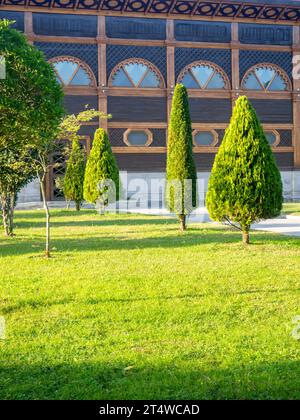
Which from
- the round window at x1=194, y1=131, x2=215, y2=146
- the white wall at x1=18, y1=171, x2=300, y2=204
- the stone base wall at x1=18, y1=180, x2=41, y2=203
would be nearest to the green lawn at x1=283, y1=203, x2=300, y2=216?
the white wall at x1=18, y1=171, x2=300, y2=204

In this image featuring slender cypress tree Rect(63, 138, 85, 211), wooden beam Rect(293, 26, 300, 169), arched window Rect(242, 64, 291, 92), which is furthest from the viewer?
wooden beam Rect(293, 26, 300, 169)

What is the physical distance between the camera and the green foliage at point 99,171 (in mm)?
22688

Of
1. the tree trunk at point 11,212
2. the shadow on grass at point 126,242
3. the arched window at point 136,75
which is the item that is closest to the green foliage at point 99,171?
the tree trunk at point 11,212

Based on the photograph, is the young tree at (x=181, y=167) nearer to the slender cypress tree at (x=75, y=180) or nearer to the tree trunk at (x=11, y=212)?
the tree trunk at (x=11, y=212)

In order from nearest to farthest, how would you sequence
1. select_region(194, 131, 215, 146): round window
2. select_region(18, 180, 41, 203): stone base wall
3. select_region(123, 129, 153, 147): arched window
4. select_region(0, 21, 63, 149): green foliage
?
1. select_region(0, 21, 63, 149): green foliage
2. select_region(18, 180, 41, 203): stone base wall
3. select_region(123, 129, 153, 147): arched window
4. select_region(194, 131, 215, 146): round window

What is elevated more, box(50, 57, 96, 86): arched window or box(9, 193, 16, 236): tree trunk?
box(50, 57, 96, 86): arched window

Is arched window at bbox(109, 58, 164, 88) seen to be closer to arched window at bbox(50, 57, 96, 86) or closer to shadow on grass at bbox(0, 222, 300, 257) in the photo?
arched window at bbox(50, 57, 96, 86)

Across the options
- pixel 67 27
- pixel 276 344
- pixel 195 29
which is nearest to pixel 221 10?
pixel 195 29

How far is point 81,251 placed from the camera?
11023mm

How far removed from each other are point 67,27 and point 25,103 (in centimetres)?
2647

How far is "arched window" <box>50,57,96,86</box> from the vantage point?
30.9 meters

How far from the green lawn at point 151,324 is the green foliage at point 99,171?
39.1 ft

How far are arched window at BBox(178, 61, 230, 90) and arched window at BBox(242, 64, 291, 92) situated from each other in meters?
1.60
